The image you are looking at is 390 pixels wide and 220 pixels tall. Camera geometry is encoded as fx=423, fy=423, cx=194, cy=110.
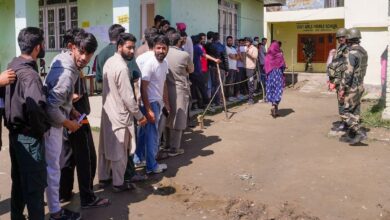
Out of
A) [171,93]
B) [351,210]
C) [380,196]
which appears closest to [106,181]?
[171,93]

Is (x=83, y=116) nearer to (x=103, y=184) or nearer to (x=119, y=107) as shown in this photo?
(x=119, y=107)

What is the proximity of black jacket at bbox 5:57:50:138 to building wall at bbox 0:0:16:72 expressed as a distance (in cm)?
1060

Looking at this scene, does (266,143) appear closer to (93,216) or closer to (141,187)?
(141,187)

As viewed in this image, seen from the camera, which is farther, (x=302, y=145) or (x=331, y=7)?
(x=331, y=7)

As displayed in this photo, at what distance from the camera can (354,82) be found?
22.2ft

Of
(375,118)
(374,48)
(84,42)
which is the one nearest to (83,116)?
(84,42)

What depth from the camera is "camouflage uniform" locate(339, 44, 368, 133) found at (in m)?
6.71

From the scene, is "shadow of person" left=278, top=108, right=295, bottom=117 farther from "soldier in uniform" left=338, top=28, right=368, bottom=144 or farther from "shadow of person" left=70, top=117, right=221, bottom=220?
"shadow of person" left=70, top=117, right=221, bottom=220

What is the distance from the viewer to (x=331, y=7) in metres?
20.2

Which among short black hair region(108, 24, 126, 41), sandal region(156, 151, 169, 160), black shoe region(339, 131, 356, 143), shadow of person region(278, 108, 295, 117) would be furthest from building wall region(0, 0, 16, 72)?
black shoe region(339, 131, 356, 143)

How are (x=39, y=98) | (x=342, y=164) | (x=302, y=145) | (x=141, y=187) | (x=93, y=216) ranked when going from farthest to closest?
(x=302, y=145)
(x=342, y=164)
(x=141, y=187)
(x=93, y=216)
(x=39, y=98)

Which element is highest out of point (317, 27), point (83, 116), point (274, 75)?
point (317, 27)

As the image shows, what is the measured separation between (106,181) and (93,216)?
0.82 m

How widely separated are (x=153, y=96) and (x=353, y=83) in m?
3.51
